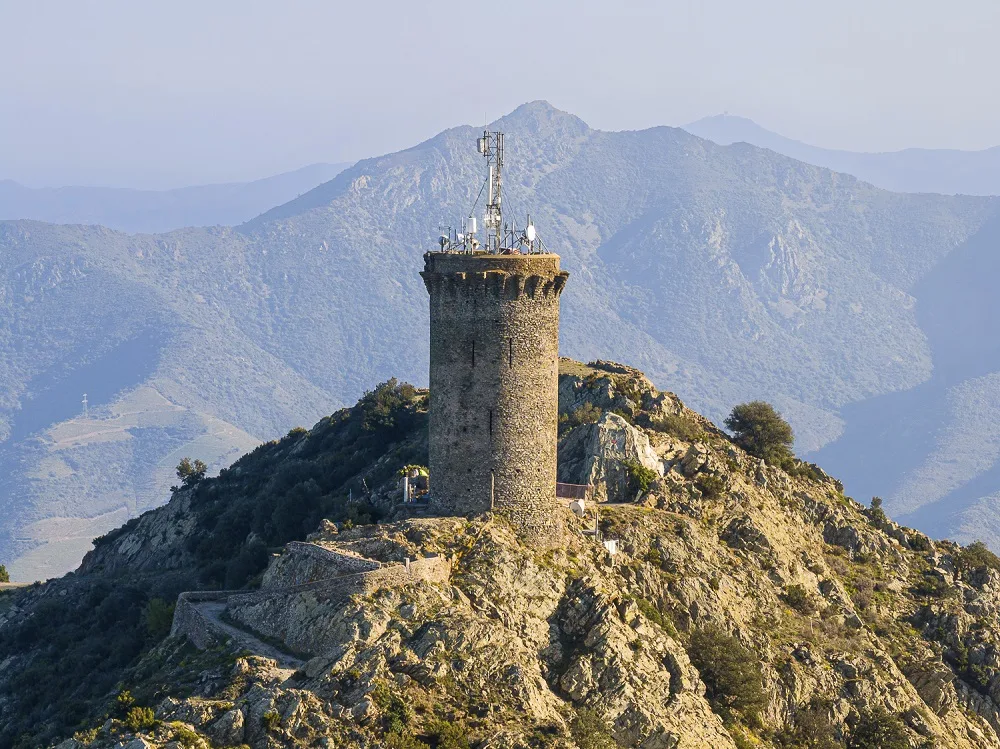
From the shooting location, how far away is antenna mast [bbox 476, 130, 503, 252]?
57531 mm

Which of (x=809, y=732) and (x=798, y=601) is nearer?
(x=809, y=732)

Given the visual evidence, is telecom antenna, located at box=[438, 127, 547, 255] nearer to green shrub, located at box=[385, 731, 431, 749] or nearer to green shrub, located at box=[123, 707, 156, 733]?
green shrub, located at box=[385, 731, 431, 749]

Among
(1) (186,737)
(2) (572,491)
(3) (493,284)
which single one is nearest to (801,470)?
(2) (572,491)

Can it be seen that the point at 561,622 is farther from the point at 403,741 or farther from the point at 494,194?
the point at 494,194

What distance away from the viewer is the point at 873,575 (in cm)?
7331

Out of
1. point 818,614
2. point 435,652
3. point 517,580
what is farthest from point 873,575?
point 435,652

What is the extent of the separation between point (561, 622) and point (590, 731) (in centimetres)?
599

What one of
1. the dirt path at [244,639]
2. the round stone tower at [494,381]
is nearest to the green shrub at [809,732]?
the round stone tower at [494,381]

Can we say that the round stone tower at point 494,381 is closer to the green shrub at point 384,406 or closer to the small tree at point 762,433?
the small tree at point 762,433

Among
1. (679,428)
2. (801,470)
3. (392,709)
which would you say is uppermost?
(679,428)

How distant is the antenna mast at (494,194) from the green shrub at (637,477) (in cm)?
1477

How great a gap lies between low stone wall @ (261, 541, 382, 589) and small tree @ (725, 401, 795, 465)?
103 ft

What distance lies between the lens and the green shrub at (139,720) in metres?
45.5

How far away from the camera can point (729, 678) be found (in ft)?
184
